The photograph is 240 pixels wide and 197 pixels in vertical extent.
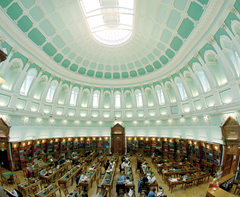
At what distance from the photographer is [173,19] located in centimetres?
1354

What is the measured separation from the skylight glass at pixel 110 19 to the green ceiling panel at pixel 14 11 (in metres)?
6.12

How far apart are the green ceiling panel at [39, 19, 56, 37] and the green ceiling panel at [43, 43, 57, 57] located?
Answer: 141cm

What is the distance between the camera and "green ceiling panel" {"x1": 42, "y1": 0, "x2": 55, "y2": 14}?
41.3ft

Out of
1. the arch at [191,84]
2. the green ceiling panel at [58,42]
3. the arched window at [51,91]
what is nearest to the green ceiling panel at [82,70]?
the arched window at [51,91]

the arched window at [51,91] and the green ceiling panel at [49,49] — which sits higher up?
the green ceiling panel at [49,49]

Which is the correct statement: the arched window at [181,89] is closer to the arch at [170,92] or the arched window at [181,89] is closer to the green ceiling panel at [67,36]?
the arch at [170,92]

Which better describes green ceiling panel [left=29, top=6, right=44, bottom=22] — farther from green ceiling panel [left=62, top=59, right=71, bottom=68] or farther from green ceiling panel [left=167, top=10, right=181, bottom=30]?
green ceiling panel [left=167, top=10, right=181, bottom=30]

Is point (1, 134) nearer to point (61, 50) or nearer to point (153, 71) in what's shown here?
point (61, 50)

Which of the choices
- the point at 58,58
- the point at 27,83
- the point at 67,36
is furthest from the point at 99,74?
the point at 27,83

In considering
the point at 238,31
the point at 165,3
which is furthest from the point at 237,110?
the point at 165,3

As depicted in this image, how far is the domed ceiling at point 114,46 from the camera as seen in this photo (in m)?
12.0

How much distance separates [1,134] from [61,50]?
1272 centimetres

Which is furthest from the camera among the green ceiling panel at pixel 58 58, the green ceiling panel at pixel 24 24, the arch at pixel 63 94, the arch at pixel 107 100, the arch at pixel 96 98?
the arch at pixel 107 100

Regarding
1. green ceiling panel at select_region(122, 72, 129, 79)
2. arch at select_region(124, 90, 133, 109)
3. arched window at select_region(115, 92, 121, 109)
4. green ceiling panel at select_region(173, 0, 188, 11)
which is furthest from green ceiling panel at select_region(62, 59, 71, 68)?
green ceiling panel at select_region(173, 0, 188, 11)
